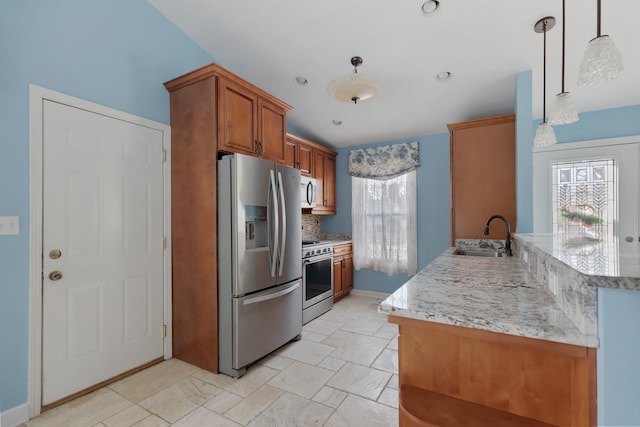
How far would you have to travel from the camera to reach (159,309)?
2592 mm

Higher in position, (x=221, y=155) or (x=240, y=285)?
(x=221, y=155)

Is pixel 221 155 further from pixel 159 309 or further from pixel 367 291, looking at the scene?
pixel 367 291

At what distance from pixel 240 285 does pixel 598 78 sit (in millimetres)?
2417

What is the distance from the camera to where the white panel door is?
1979 mm

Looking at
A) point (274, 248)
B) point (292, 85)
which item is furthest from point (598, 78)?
point (292, 85)

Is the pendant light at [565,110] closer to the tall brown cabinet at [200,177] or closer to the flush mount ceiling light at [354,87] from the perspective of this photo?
the flush mount ceiling light at [354,87]

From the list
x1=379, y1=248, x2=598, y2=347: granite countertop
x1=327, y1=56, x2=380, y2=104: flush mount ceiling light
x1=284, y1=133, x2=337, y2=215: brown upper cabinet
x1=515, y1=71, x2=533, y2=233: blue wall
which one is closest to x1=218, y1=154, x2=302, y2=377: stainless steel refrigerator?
x1=327, y1=56, x2=380, y2=104: flush mount ceiling light

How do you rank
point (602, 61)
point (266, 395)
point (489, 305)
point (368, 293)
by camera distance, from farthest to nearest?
1. point (368, 293)
2. point (266, 395)
3. point (602, 61)
4. point (489, 305)

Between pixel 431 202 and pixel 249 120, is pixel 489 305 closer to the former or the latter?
pixel 249 120

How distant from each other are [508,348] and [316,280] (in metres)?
2.91

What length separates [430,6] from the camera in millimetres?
2205

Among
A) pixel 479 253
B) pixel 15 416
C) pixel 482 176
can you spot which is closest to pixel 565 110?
pixel 482 176

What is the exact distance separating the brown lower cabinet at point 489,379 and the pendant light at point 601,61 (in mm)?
1171

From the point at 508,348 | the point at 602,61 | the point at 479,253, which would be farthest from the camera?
the point at 479,253
